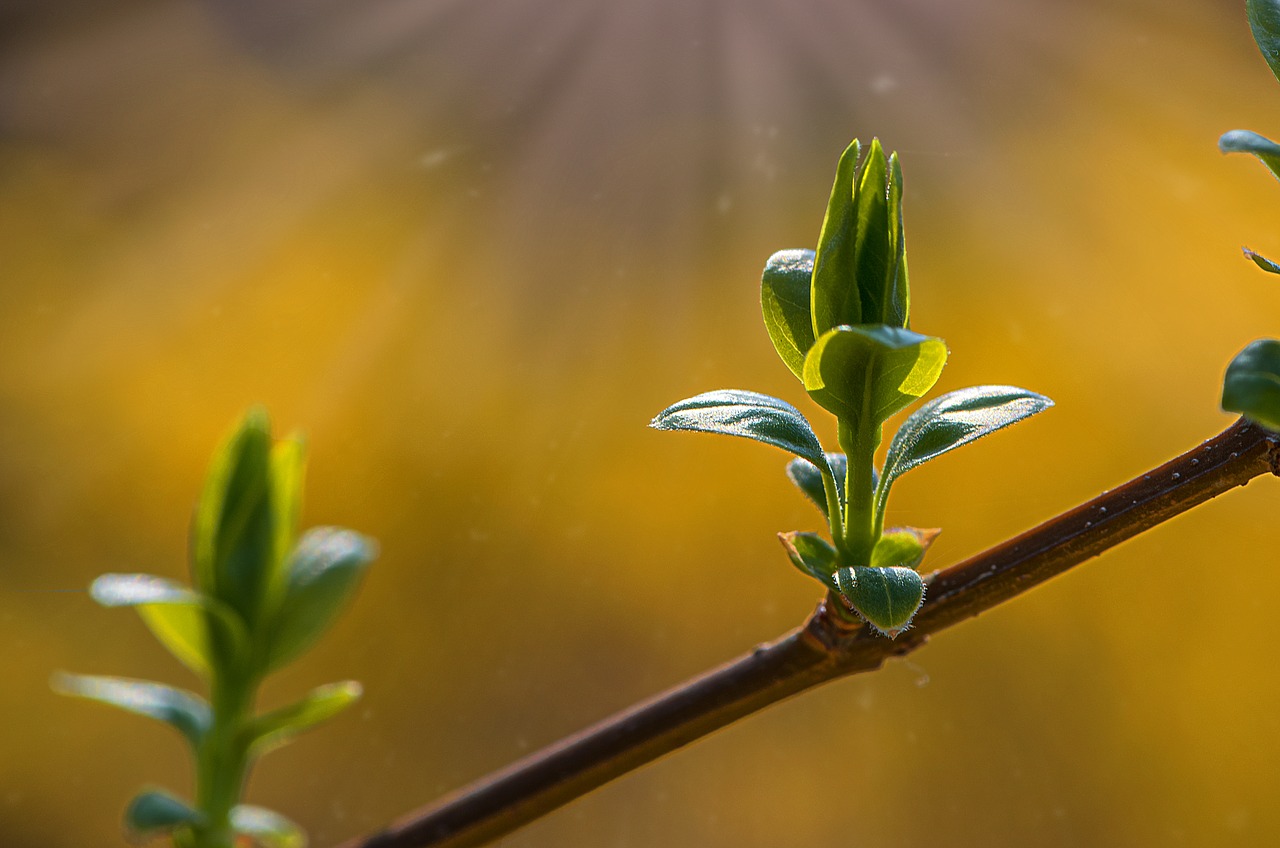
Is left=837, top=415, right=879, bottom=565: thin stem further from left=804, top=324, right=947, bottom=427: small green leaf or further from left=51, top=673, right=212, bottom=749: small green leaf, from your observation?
left=51, top=673, right=212, bottom=749: small green leaf

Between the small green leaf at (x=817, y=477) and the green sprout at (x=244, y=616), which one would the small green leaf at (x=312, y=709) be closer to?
the green sprout at (x=244, y=616)

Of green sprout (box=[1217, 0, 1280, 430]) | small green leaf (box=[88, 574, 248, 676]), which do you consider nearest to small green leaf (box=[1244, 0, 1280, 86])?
green sprout (box=[1217, 0, 1280, 430])

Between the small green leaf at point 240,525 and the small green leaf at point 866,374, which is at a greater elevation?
the small green leaf at point 240,525

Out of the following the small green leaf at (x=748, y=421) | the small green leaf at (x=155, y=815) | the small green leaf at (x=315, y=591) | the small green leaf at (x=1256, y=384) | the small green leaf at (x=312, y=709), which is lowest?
the small green leaf at (x=1256, y=384)

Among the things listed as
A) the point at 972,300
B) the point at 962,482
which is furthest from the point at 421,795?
the point at 972,300

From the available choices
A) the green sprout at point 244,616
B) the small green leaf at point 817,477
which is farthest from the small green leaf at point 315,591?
the small green leaf at point 817,477

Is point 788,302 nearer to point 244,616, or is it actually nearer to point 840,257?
point 840,257

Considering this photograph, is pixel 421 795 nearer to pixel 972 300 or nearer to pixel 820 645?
A: pixel 972 300

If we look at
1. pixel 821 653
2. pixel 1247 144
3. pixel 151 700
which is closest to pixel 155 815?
pixel 151 700
